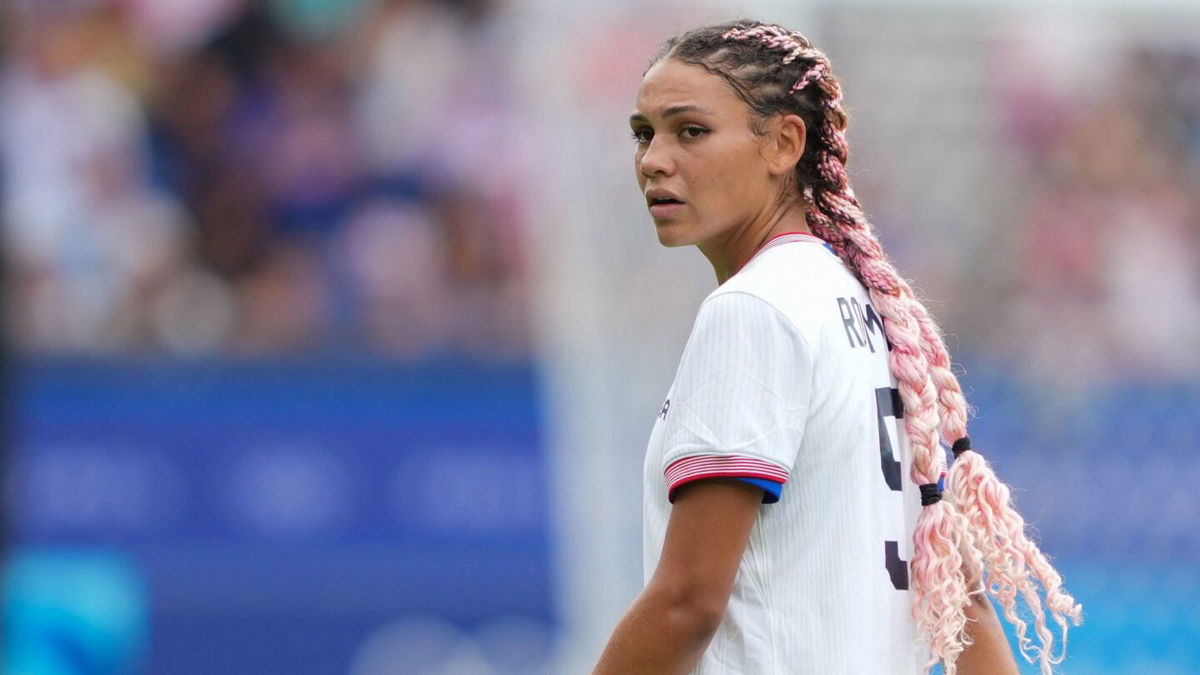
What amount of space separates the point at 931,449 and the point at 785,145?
56 centimetres

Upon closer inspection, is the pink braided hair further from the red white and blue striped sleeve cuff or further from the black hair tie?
the red white and blue striped sleeve cuff

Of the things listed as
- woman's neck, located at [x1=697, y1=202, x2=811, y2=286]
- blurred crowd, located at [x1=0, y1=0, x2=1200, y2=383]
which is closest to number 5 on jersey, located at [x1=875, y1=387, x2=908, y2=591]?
woman's neck, located at [x1=697, y1=202, x2=811, y2=286]

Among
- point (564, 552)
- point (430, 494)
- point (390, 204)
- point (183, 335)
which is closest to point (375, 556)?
point (430, 494)

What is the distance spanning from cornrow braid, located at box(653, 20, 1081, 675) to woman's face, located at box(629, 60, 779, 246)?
41 millimetres

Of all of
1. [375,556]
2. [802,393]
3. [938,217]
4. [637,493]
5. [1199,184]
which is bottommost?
[802,393]

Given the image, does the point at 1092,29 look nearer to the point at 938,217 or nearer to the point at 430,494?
the point at 938,217

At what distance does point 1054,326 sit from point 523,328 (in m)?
3.36

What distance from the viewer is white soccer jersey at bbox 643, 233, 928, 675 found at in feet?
8.45

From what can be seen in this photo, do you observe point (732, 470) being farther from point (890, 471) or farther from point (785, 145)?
point (785, 145)

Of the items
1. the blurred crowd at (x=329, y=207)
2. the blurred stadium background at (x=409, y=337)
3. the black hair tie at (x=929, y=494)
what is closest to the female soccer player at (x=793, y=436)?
the black hair tie at (x=929, y=494)

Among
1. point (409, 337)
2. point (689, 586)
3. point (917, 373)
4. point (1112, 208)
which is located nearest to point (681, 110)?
point (917, 373)

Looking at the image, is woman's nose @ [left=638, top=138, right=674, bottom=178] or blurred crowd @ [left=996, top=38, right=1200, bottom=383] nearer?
woman's nose @ [left=638, top=138, right=674, bottom=178]

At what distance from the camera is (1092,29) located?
11.2 m

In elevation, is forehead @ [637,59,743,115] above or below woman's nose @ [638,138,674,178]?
above
